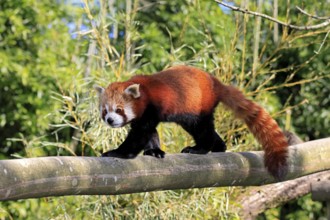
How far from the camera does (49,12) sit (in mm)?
6945

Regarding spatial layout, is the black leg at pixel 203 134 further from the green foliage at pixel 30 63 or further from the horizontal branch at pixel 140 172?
the green foliage at pixel 30 63

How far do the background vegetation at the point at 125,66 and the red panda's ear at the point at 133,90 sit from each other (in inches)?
56.6

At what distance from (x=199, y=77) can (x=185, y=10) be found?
3.71 meters

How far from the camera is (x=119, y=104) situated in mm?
3420

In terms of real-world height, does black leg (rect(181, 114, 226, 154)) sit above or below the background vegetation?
above

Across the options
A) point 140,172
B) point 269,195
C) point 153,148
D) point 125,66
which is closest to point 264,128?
point 153,148

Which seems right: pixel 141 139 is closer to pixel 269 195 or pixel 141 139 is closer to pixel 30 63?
pixel 269 195

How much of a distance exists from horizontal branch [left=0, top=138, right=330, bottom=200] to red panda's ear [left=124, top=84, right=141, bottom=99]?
0.37 m

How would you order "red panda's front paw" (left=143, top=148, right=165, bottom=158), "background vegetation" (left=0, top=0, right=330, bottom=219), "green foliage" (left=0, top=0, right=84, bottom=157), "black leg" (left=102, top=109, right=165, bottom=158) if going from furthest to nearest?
"green foliage" (left=0, top=0, right=84, bottom=157), "background vegetation" (left=0, top=0, right=330, bottom=219), "black leg" (left=102, top=109, right=165, bottom=158), "red panda's front paw" (left=143, top=148, right=165, bottom=158)

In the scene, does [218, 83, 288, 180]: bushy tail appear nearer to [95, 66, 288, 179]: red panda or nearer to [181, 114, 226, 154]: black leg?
[95, 66, 288, 179]: red panda

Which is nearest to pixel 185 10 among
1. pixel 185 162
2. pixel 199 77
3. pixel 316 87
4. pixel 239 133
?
pixel 316 87

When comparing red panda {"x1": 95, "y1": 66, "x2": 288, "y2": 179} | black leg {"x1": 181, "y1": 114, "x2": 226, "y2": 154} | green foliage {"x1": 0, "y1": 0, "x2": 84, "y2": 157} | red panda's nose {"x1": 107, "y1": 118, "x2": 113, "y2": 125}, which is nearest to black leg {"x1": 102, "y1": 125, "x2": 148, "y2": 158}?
red panda {"x1": 95, "y1": 66, "x2": 288, "y2": 179}

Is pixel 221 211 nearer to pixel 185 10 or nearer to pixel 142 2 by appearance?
pixel 185 10

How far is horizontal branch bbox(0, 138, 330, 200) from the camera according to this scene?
2504 millimetres
